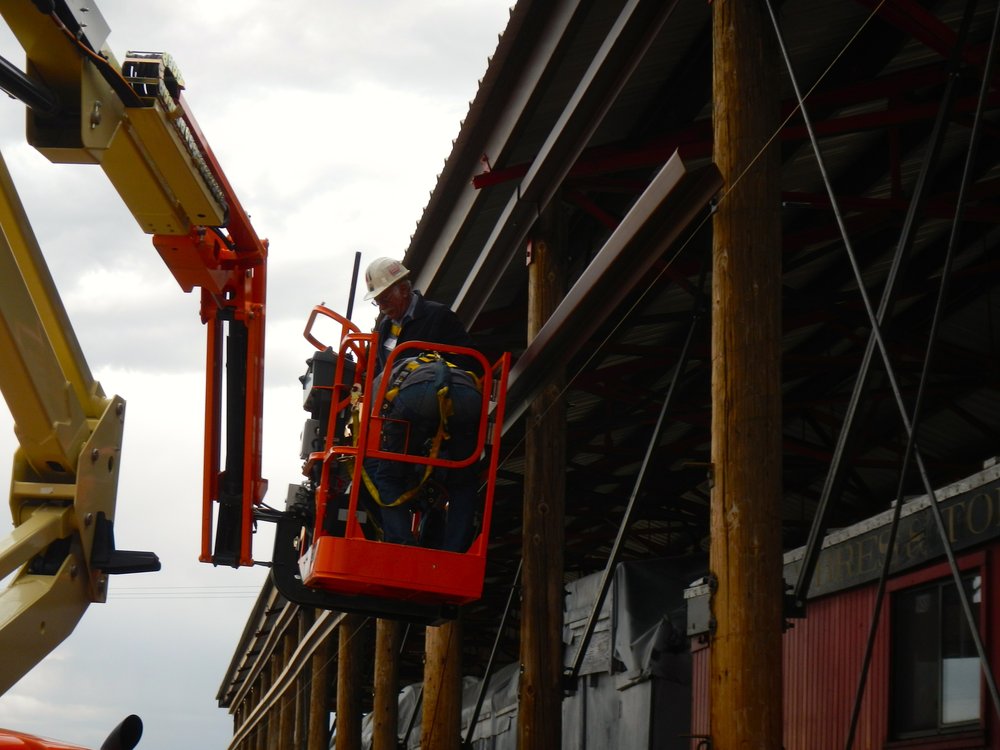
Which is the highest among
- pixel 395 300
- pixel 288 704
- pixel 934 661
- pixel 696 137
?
pixel 696 137

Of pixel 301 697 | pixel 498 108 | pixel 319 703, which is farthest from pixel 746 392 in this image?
pixel 301 697

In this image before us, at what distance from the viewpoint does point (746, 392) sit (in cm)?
820

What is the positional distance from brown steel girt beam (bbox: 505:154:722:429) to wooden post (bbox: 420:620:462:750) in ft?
9.64

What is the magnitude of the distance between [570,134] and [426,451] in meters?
3.45

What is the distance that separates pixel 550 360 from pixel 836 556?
3377 millimetres

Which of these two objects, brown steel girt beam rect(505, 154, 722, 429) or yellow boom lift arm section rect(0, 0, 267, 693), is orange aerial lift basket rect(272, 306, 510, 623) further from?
yellow boom lift arm section rect(0, 0, 267, 693)

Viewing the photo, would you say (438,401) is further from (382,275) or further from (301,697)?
(301,697)

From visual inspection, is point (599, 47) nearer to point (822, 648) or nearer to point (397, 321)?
point (397, 321)

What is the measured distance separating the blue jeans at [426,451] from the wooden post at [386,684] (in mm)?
9139

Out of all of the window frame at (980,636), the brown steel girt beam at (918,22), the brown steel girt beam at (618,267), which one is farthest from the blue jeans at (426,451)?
the brown steel girt beam at (918,22)

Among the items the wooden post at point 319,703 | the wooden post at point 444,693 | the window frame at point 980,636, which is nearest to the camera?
the window frame at point 980,636

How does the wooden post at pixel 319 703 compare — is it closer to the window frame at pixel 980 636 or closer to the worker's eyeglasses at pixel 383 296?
the worker's eyeglasses at pixel 383 296

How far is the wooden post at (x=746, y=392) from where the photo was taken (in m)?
7.63

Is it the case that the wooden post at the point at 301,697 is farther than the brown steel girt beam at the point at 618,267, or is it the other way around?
the wooden post at the point at 301,697
